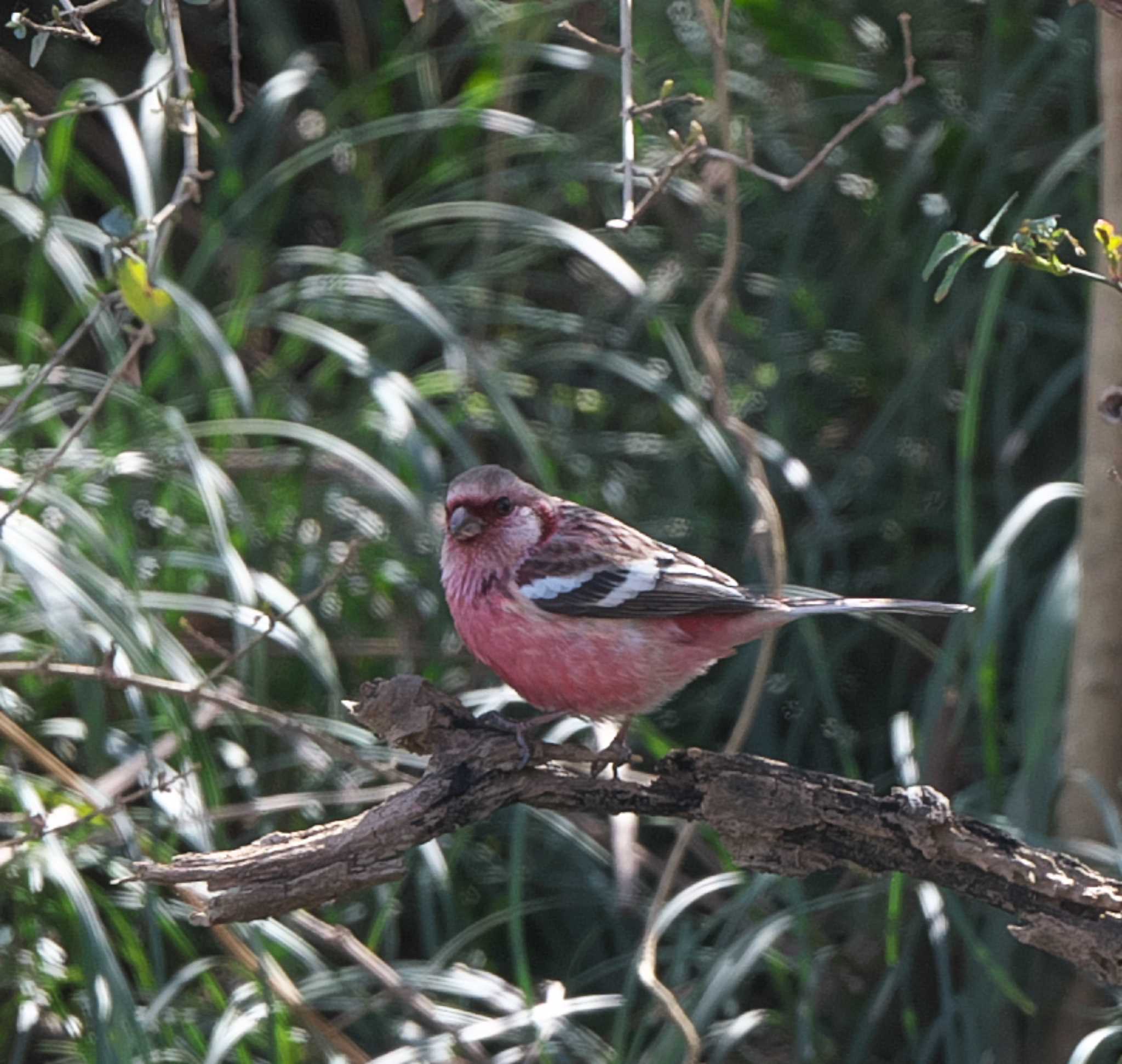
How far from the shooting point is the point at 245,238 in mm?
3963

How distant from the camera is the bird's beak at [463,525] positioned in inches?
101

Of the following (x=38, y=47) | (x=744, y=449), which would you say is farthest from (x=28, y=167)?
(x=744, y=449)

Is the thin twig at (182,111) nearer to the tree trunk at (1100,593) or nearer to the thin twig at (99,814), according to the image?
the thin twig at (99,814)

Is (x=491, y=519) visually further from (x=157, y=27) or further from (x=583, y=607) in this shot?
(x=157, y=27)

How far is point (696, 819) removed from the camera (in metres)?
2.14

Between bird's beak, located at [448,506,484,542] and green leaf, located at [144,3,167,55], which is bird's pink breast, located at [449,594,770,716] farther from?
green leaf, located at [144,3,167,55]

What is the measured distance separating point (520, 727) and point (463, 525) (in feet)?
1.69

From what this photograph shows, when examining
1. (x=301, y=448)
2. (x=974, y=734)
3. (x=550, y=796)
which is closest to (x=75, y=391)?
(x=301, y=448)

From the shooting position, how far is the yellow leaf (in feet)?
6.97

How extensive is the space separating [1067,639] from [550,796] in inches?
43.5

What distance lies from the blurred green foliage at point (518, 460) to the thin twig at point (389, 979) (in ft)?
0.16

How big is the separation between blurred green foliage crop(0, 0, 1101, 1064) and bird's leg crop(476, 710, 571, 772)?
599mm

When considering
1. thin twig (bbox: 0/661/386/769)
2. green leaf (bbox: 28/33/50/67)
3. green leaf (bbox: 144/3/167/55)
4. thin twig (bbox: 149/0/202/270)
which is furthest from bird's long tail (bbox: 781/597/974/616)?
green leaf (bbox: 28/33/50/67)

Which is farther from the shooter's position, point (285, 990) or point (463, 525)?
point (285, 990)
